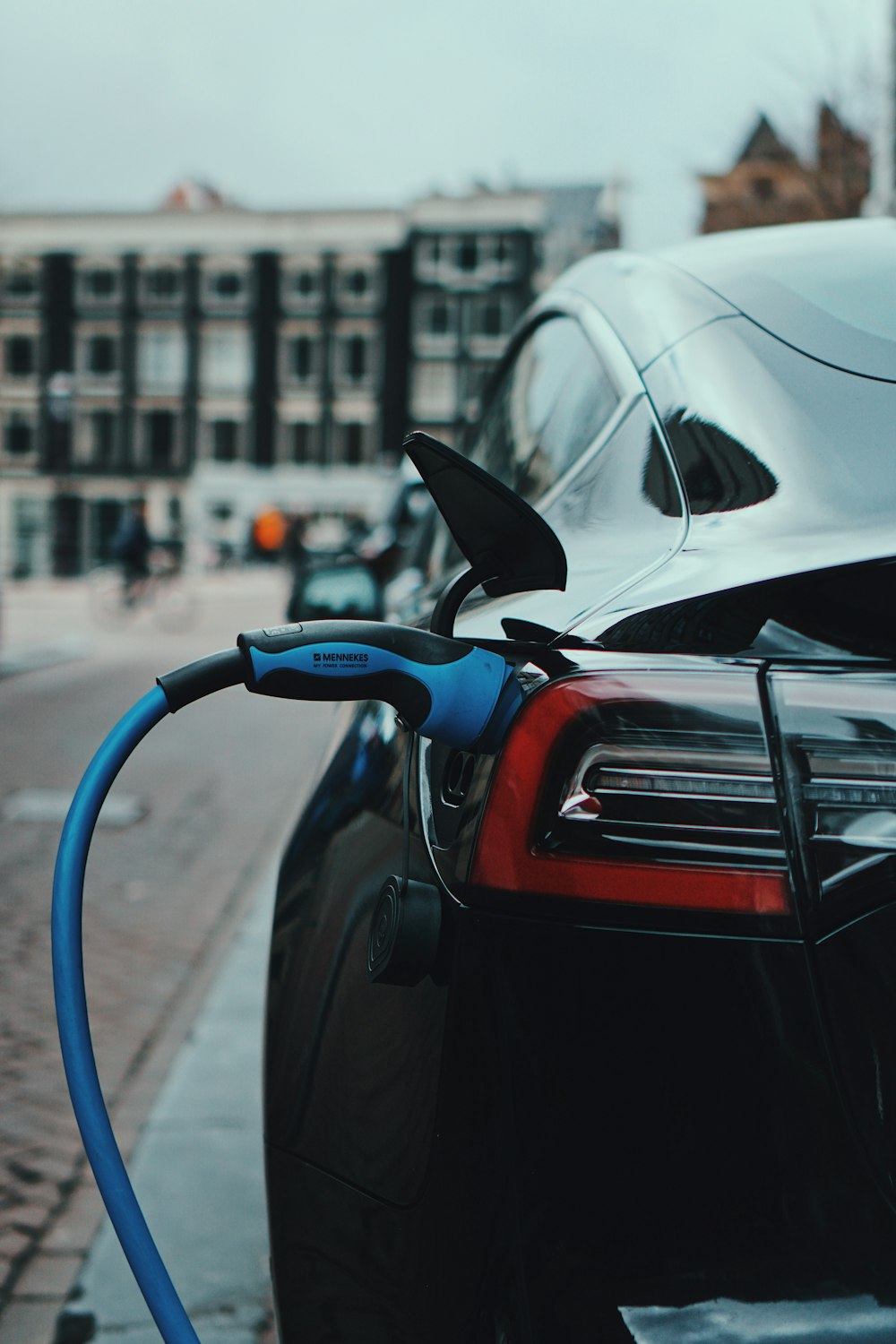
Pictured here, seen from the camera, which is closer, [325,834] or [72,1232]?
[325,834]

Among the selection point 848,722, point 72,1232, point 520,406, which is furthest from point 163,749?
point 848,722

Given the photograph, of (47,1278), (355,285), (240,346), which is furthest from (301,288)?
(47,1278)

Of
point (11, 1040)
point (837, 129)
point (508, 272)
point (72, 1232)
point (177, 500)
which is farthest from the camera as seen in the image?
point (177, 500)

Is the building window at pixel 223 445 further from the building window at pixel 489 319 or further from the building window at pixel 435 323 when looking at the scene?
the building window at pixel 489 319

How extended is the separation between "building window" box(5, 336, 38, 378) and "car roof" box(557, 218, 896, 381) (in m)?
55.5

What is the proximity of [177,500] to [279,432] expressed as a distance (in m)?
5.06

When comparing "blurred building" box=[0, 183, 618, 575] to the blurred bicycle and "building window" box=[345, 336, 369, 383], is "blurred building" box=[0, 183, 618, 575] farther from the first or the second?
the blurred bicycle

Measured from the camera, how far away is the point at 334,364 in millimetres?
51188

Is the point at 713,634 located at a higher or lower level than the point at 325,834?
higher

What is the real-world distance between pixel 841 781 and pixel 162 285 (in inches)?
2145

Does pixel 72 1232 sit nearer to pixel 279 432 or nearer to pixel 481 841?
pixel 481 841

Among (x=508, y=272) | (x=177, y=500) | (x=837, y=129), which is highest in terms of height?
(x=508, y=272)

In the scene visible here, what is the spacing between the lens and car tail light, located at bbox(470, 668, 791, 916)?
922mm

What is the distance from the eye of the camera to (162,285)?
171 feet
